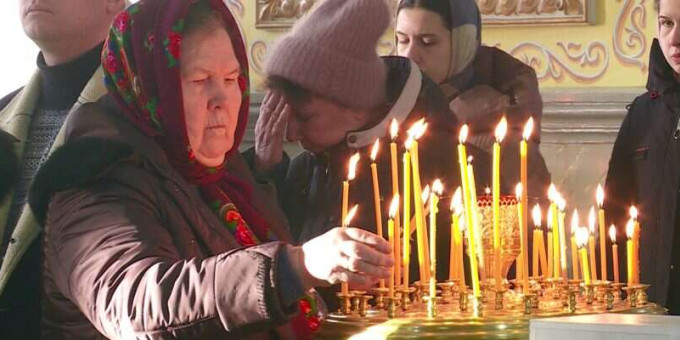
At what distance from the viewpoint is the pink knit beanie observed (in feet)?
6.66

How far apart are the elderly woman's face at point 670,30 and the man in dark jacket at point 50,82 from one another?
0.84 metres

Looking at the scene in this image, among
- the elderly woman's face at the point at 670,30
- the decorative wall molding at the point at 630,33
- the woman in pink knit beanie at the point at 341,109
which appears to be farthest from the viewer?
the decorative wall molding at the point at 630,33

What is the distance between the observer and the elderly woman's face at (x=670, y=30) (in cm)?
213

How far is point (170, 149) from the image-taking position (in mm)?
1449

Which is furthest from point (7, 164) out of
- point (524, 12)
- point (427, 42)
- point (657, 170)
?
point (524, 12)

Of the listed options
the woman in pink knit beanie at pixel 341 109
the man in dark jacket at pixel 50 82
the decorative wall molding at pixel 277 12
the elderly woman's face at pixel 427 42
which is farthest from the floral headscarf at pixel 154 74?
the decorative wall molding at pixel 277 12

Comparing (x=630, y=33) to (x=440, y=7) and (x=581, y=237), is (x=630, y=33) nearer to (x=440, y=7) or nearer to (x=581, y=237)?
(x=440, y=7)

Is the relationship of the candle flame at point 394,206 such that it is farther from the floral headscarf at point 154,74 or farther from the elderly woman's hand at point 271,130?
the elderly woman's hand at point 271,130

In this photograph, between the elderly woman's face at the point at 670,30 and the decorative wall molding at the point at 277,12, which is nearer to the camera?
the elderly woman's face at the point at 670,30

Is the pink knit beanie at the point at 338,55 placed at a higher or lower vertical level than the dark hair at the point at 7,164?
higher

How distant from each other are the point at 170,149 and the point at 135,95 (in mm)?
67

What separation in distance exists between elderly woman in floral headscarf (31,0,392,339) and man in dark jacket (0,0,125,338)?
1.05 feet

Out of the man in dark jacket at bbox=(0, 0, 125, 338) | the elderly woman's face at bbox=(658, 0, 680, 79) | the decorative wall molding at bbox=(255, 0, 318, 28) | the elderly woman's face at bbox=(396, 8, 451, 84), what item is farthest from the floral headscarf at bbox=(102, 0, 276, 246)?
the decorative wall molding at bbox=(255, 0, 318, 28)

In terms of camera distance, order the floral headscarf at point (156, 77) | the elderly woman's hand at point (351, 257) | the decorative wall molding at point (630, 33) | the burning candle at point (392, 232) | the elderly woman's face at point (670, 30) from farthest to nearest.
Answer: the decorative wall molding at point (630, 33) → the elderly woman's face at point (670, 30) → the floral headscarf at point (156, 77) → the burning candle at point (392, 232) → the elderly woman's hand at point (351, 257)
